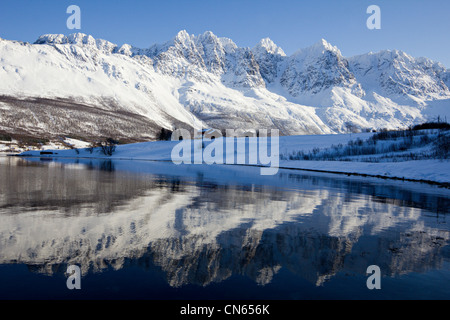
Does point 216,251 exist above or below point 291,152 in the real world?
Result: below

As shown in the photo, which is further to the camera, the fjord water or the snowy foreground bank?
the snowy foreground bank

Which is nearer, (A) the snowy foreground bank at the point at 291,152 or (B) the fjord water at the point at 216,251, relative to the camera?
(B) the fjord water at the point at 216,251

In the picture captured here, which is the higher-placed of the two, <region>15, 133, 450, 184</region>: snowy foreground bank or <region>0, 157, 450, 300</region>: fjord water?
<region>15, 133, 450, 184</region>: snowy foreground bank

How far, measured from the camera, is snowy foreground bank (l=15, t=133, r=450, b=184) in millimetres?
38469

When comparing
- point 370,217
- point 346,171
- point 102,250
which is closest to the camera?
point 102,250

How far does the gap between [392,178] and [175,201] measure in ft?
98.3

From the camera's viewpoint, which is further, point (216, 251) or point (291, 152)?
point (291, 152)

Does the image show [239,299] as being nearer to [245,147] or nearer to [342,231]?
[342,231]

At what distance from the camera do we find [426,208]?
17531 millimetres

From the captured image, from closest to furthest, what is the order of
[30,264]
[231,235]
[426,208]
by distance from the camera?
[30,264] < [231,235] < [426,208]

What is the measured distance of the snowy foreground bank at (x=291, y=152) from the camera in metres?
38.5

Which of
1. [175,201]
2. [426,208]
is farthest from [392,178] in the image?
[175,201]

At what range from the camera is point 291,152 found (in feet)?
256

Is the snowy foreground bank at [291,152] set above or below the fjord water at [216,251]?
above
